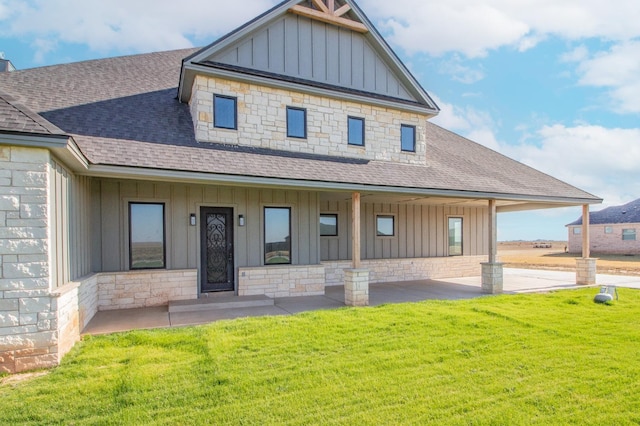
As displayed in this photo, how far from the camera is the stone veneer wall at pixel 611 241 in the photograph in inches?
1181

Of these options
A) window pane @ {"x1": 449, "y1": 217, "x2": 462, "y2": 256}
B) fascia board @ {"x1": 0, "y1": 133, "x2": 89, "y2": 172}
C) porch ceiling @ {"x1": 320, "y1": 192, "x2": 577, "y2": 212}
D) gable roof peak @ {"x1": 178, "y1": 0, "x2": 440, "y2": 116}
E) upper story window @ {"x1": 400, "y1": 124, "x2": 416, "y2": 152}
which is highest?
gable roof peak @ {"x1": 178, "y1": 0, "x2": 440, "y2": 116}

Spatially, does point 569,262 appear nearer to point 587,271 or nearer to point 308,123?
point 587,271

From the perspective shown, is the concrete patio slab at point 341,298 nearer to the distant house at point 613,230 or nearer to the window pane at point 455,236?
the window pane at point 455,236

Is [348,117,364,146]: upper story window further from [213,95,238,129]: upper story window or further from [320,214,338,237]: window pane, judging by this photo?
[213,95,238,129]: upper story window

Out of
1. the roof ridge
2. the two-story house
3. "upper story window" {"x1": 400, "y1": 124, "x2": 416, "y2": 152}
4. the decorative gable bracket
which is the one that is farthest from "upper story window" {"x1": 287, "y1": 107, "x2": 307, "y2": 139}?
the roof ridge

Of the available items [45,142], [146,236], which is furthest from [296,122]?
[45,142]

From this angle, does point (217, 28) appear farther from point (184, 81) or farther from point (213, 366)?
point (213, 366)

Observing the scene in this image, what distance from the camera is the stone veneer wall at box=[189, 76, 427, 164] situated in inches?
374

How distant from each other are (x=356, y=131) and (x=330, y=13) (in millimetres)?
3522

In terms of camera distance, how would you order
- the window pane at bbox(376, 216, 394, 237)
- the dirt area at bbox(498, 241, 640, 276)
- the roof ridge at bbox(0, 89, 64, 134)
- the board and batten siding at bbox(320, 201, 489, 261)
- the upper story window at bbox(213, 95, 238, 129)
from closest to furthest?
1. the roof ridge at bbox(0, 89, 64, 134)
2. the upper story window at bbox(213, 95, 238, 129)
3. the board and batten siding at bbox(320, 201, 489, 261)
4. the window pane at bbox(376, 216, 394, 237)
5. the dirt area at bbox(498, 241, 640, 276)

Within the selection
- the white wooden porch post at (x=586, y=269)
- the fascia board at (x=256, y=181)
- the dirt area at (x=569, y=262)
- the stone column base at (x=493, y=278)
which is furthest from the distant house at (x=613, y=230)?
the stone column base at (x=493, y=278)

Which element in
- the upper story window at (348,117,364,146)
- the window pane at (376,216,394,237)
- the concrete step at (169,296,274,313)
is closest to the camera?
the concrete step at (169,296,274,313)

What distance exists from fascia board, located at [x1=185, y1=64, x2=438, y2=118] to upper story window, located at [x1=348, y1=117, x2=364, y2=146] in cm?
59

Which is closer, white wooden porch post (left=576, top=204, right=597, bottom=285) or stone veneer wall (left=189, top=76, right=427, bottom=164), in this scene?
stone veneer wall (left=189, top=76, right=427, bottom=164)
